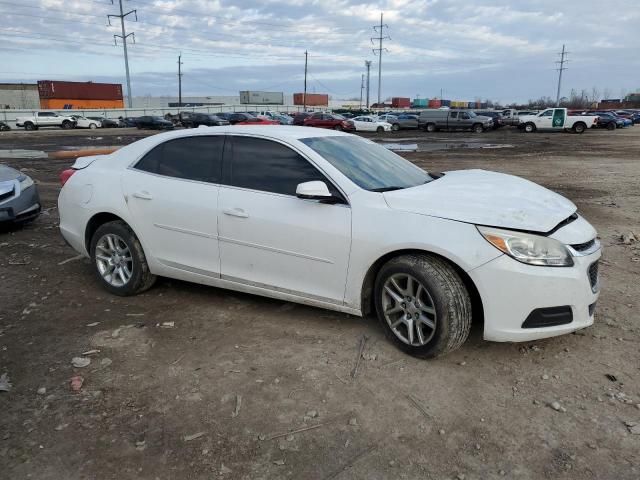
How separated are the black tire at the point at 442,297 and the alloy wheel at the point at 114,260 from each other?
273cm

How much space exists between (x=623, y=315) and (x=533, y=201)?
4.77 feet

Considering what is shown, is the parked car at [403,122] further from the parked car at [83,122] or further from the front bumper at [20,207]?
the front bumper at [20,207]

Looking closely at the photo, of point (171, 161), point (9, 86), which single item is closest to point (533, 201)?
point (171, 161)

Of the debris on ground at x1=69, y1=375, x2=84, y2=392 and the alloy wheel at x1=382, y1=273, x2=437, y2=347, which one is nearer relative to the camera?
the debris on ground at x1=69, y1=375, x2=84, y2=392

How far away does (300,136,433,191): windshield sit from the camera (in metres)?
4.10

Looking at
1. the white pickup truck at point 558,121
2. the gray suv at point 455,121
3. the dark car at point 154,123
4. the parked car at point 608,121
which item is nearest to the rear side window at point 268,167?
the white pickup truck at point 558,121

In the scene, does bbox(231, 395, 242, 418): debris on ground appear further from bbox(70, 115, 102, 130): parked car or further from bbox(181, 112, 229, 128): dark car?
bbox(70, 115, 102, 130): parked car

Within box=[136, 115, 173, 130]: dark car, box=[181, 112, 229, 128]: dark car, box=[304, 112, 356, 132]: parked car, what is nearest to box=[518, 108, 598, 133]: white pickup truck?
box=[304, 112, 356, 132]: parked car

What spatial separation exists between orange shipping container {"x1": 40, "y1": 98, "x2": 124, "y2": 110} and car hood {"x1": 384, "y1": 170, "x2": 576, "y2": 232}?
256 ft

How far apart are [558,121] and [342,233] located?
39053 mm

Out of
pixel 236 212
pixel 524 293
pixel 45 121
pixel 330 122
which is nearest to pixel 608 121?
pixel 330 122

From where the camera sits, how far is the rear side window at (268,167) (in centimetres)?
411

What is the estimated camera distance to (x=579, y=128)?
123 feet

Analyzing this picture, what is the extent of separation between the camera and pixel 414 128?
4450 centimetres
